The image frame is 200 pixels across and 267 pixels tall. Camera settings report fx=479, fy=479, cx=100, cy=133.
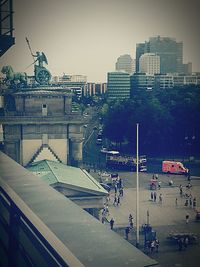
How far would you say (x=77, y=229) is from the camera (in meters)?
8.31

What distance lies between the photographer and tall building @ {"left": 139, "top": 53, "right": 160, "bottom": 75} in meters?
131

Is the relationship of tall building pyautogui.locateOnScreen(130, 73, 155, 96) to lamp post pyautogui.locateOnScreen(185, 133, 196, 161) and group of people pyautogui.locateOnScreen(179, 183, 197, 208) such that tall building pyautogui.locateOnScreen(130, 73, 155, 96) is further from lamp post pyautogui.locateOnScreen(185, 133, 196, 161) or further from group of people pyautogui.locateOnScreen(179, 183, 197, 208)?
group of people pyautogui.locateOnScreen(179, 183, 197, 208)

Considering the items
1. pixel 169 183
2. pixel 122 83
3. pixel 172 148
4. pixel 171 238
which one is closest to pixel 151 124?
pixel 172 148

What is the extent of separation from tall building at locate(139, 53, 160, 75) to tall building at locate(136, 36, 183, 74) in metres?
2.34

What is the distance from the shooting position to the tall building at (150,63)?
131 m

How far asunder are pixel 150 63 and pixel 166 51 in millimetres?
8051

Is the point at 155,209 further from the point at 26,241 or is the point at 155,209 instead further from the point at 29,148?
the point at 26,241

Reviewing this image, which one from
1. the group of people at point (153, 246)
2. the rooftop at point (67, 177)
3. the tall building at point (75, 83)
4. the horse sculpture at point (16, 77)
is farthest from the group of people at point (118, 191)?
the tall building at point (75, 83)

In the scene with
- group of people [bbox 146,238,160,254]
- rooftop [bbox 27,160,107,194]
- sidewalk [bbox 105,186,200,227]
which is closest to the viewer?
group of people [bbox 146,238,160,254]

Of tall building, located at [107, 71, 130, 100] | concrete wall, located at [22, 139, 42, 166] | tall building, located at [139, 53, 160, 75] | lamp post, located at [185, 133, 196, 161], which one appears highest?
tall building, located at [139, 53, 160, 75]

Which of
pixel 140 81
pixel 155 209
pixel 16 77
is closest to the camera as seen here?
pixel 155 209

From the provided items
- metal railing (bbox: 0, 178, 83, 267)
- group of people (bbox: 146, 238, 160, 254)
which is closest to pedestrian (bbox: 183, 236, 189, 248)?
group of people (bbox: 146, 238, 160, 254)

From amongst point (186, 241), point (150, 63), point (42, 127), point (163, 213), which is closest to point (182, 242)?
point (186, 241)

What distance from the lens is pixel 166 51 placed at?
136 meters
